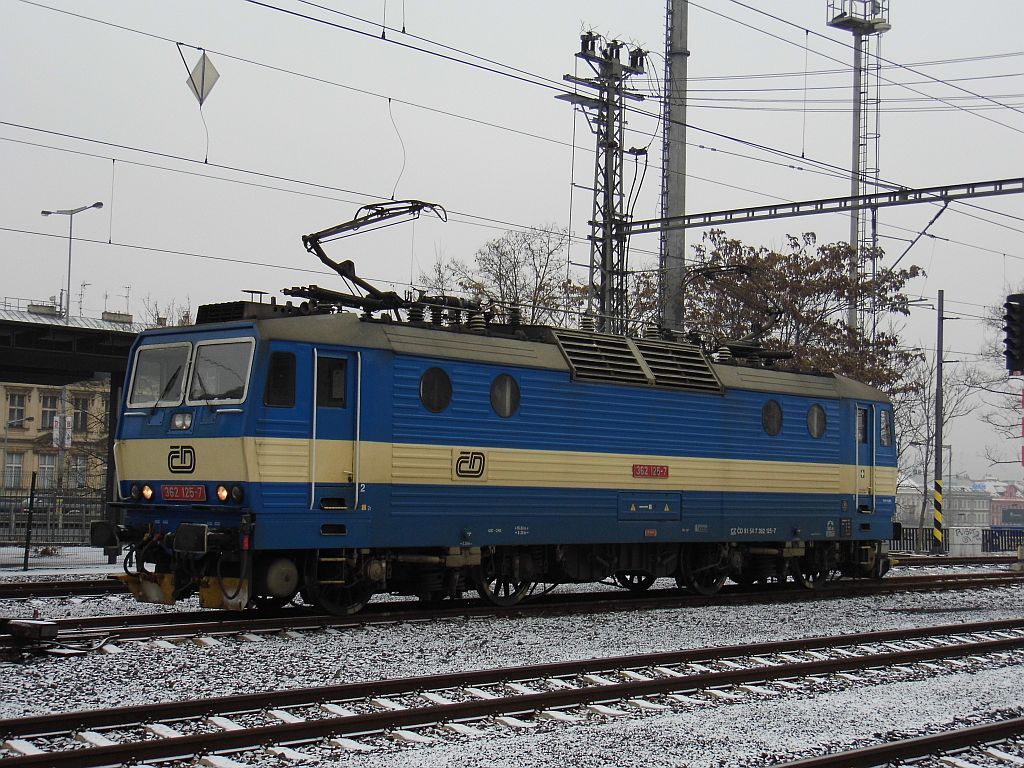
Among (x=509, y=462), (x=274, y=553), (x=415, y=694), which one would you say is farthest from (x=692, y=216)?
(x=415, y=694)

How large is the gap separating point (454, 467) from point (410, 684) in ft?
17.9

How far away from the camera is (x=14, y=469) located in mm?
70125

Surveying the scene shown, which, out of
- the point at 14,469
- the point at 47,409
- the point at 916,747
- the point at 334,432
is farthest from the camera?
the point at 47,409

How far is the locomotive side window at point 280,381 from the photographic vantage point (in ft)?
45.0

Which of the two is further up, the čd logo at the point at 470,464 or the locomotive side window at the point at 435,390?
the locomotive side window at the point at 435,390

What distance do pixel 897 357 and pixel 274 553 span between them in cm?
3179

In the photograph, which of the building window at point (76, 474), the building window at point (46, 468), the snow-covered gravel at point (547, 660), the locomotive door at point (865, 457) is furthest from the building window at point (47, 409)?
the locomotive door at point (865, 457)

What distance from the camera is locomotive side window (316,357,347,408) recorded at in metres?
14.2

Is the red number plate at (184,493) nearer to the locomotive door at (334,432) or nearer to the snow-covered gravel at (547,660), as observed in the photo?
the locomotive door at (334,432)

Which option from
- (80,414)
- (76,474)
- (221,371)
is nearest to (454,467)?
(221,371)

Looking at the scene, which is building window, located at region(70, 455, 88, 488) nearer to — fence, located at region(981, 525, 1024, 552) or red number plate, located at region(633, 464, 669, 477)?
fence, located at region(981, 525, 1024, 552)

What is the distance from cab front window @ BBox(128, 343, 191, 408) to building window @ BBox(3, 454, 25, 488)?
5784 centimetres

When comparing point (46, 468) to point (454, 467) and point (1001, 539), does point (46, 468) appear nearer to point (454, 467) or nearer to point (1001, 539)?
point (1001, 539)

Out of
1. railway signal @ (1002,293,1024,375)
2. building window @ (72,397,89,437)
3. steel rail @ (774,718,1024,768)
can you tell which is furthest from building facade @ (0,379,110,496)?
steel rail @ (774,718,1024,768)
